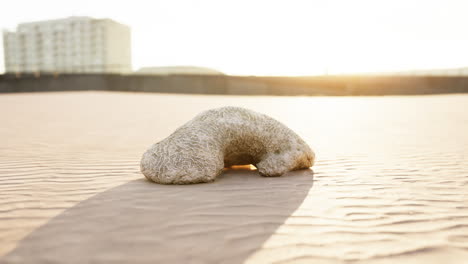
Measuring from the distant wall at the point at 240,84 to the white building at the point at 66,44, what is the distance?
43.0 meters

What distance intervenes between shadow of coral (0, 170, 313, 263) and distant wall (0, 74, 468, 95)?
21.4 metres

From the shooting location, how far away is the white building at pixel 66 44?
69544mm

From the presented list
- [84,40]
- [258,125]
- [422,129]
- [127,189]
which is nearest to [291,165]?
[258,125]

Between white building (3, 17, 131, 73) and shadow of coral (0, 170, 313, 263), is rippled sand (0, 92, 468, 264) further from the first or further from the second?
white building (3, 17, 131, 73)

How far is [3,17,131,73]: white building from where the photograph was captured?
69544 millimetres

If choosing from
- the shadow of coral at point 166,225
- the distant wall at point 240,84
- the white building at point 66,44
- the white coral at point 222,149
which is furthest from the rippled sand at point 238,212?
the white building at point 66,44

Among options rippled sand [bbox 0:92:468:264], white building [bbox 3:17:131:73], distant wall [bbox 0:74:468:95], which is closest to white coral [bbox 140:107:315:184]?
rippled sand [bbox 0:92:468:264]

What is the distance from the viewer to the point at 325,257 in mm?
2428

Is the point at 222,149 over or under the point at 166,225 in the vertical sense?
over

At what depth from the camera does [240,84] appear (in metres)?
25.1

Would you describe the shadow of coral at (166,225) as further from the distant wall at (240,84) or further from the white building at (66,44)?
the white building at (66,44)

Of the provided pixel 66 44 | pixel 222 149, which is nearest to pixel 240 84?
pixel 222 149

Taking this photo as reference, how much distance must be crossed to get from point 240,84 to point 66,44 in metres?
59.1

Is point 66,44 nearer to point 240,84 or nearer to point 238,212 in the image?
point 240,84
